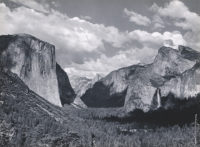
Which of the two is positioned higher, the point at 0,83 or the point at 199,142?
the point at 0,83

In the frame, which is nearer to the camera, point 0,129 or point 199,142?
point 0,129

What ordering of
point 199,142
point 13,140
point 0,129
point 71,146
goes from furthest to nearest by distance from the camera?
point 71,146
point 13,140
point 199,142
point 0,129

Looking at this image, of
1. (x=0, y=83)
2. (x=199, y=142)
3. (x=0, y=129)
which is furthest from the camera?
(x=199, y=142)

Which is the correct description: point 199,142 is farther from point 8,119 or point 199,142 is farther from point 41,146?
point 8,119

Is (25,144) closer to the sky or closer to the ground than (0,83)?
closer to the ground

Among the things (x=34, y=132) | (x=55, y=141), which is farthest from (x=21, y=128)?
(x=55, y=141)

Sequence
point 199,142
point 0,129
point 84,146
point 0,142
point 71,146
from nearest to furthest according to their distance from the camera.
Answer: point 0,129
point 0,142
point 199,142
point 71,146
point 84,146

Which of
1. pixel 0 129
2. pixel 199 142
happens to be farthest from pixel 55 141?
pixel 0 129

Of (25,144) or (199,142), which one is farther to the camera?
(25,144)

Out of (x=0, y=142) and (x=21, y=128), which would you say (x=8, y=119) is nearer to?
(x=21, y=128)
